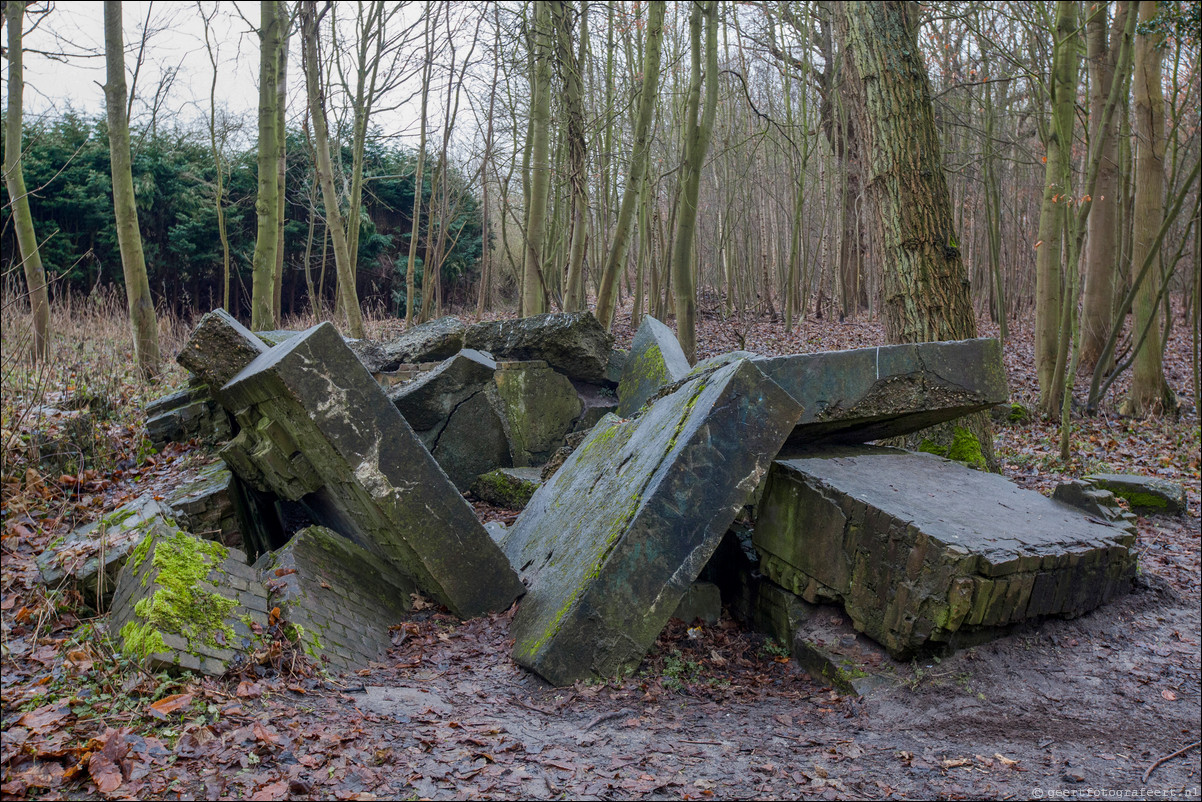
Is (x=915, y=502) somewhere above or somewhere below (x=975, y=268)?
below

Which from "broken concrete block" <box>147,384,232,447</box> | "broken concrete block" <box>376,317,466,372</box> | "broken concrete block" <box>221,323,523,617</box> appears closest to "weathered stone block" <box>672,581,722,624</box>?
"broken concrete block" <box>221,323,523,617</box>

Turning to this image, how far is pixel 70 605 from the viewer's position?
4.07 metres

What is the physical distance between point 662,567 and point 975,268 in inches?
733

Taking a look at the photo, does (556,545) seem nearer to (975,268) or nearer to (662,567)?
(662,567)

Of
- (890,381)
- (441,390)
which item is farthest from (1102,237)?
(441,390)

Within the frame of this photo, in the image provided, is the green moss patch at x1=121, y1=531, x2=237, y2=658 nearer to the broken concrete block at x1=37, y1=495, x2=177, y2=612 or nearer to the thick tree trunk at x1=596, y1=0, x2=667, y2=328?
the broken concrete block at x1=37, y1=495, x2=177, y2=612

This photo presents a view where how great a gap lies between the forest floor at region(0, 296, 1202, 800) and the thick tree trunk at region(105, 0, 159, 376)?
5.00m

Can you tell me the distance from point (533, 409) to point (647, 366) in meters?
1.14

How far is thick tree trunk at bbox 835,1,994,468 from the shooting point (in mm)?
6230

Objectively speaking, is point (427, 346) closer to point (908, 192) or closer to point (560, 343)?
point (560, 343)

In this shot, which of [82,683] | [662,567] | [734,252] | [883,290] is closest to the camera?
[82,683]

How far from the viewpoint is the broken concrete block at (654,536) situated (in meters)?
3.43

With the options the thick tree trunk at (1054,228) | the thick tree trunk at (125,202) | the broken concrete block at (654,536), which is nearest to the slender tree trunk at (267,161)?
the thick tree trunk at (125,202)

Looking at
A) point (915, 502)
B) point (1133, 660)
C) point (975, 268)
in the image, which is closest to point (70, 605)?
point (915, 502)
